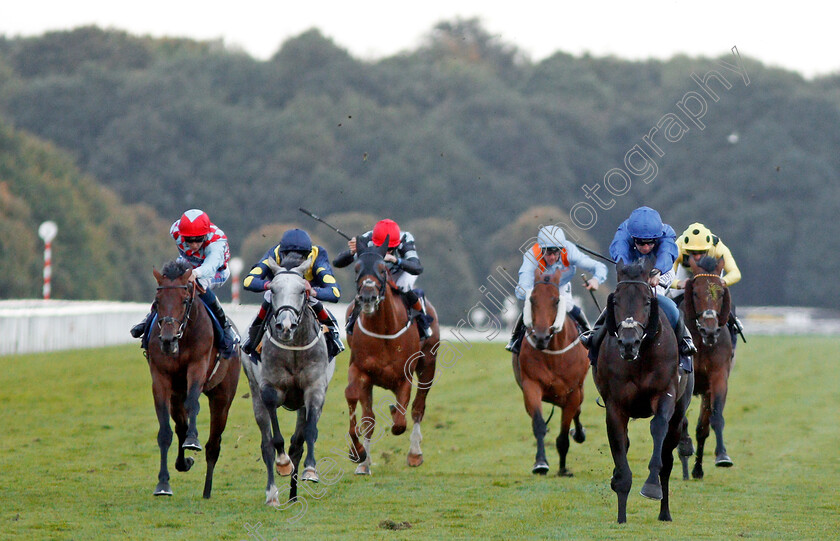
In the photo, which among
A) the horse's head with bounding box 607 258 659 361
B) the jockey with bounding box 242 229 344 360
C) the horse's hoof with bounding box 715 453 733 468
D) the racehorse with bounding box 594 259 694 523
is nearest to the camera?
the horse's head with bounding box 607 258 659 361

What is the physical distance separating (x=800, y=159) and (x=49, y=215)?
34948 millimetres

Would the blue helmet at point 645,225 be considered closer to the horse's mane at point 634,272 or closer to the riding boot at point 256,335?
the horse's mane at point 634,272

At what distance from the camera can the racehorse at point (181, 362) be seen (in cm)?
909

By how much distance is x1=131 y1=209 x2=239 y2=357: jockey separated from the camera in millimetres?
9797

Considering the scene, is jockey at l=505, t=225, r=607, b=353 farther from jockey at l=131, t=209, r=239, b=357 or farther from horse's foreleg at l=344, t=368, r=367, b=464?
jockey at l=131, t=209, r=239, b=357

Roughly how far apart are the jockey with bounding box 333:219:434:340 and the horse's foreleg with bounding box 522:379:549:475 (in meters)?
1.12

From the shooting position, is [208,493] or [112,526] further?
[208,493]

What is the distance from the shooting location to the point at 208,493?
→ 9.55 m

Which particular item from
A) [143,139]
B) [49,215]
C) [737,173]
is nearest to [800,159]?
[737,173]

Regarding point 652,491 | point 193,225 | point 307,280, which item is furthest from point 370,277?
point 652,491

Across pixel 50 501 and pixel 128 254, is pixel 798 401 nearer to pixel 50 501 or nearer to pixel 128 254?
pixel 50 501

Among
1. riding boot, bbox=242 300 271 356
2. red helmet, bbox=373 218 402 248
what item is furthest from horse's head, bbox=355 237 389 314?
riding boot, bbox=242 300 271 356

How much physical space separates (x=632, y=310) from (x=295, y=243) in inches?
112

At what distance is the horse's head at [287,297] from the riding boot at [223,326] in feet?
2.52
